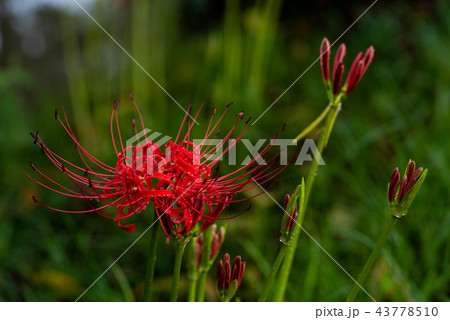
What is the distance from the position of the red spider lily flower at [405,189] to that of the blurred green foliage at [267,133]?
14.7 inches

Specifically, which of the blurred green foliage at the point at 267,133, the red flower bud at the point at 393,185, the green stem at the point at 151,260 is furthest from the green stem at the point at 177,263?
the blurred green foliage at the point at 267,133

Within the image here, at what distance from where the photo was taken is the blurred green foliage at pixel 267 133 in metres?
1.39

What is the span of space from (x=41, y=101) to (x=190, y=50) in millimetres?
1015

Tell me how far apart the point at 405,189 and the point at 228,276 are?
30 cm

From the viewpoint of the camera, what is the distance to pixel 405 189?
2.35ft

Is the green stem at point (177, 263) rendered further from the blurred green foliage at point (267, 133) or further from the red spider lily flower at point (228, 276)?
the blurred green foliage at point (267, 133)

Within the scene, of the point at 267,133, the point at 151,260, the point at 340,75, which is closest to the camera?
the point at 151,260

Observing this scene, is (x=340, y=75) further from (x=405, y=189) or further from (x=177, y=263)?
(x=177, y=263)

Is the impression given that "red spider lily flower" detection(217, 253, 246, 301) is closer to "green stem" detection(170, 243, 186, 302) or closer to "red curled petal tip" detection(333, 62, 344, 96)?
"green stem" detection(170, 243, 186, 302)

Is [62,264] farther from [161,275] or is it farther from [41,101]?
[41,101]

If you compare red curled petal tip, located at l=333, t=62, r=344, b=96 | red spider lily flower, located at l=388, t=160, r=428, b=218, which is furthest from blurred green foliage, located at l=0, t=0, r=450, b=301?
red curled petal tip, located at l=333, t=62, r=344, b=96

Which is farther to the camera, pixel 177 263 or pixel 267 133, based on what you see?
pixel 267 133

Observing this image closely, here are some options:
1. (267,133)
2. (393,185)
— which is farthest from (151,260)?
(267,133)

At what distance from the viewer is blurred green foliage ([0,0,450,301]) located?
1.39 m
